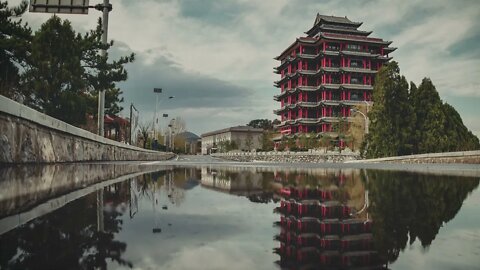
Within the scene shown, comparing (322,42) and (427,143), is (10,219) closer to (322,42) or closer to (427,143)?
(427,143)

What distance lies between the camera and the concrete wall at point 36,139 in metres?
5.48

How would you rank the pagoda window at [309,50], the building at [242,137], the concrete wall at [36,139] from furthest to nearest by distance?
the building at [242,137] < the pagoda window at [309,50] < the concrete wall at [36,139]

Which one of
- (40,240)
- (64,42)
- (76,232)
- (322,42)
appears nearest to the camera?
(40,240)

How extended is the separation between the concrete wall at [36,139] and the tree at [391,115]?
25894 millimetres

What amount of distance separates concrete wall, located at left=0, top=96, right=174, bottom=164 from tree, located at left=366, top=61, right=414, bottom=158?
25.9 metres

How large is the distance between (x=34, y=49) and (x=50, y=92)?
1906mm

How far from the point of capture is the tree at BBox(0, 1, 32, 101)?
14820mm

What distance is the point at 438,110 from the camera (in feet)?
107

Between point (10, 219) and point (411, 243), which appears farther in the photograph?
point (10, 219)

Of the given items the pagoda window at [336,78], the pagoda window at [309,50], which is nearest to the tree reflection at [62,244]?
the pagoda window at [336,78]

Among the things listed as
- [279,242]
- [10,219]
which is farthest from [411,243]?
[10,219]

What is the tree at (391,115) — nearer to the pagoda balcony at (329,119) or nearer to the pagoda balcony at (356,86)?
the pagoda balcony at (329,119)

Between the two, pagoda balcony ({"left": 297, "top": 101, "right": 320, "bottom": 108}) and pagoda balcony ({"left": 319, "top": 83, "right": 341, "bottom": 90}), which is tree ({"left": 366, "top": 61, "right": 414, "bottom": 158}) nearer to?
pagoda balcony ({"left": 319, "top": 83, "right": 341, "bottom": 90})

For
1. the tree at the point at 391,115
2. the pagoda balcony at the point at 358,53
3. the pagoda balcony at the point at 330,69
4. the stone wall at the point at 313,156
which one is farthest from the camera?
the pagoda balcony at the point at 358,53
